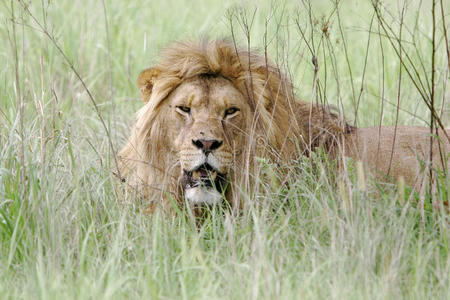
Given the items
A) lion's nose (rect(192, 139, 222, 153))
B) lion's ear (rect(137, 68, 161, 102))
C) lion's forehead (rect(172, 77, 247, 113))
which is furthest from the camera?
lion's ear (rect(137, 68, 161, 102))

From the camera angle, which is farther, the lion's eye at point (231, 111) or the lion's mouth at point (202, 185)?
the lion's eye at point (231, 111)

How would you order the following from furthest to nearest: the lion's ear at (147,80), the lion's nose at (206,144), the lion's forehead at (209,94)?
1. the lion's ear at (147,80)
2. the lion's forehead at (209,94)
3. the lion's nose at (206,144)

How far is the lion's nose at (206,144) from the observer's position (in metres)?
3.42

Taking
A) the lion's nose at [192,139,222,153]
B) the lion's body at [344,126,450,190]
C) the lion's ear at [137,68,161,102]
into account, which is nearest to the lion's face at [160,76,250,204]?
the lion's nose at [192,139,222,153]

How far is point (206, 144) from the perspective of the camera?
3418 mm

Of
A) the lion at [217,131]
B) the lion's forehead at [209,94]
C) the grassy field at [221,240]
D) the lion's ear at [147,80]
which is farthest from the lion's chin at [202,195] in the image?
the lion's ear at [147,80]

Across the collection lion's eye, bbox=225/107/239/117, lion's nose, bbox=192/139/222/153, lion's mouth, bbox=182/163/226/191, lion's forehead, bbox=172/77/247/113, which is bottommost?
lion's mouth, bbox=182/163/226/191

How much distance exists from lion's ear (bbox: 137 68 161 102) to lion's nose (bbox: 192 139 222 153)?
0.54 meters

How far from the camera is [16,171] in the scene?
346 centimetres

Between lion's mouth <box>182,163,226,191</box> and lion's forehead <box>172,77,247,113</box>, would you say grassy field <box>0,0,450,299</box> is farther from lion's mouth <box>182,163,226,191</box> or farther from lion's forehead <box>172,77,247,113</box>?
lion's forehead <box>172,77,247,113</box>

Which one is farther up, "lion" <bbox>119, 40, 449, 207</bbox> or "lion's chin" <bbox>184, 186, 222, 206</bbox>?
"lion" <bbox>119, 40, 449, 207</bbox>

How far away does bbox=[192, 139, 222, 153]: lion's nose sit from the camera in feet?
11.2

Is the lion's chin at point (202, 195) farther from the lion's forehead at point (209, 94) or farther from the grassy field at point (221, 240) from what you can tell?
the lion's forehead at point (209, 94)

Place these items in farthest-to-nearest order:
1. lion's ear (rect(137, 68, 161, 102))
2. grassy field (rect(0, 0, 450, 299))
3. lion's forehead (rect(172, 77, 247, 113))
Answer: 1. lion's ear (rect(137, 68, 161, 102))
2. lion's forehead (rect(172, 77, 247, 113))
3. grassy field (rect(0, 0, 450, 299))
